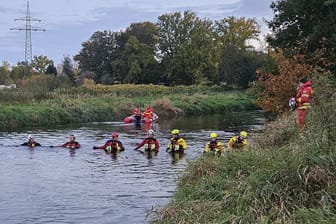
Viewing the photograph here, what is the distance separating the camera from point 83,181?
51.1ft

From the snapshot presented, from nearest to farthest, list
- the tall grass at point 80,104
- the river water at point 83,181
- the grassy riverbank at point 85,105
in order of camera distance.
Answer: the river water at point 83,181
the grassy riverbank at point 85,105
the tall grass at point 80,104

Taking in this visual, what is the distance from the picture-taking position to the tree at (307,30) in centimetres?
2412

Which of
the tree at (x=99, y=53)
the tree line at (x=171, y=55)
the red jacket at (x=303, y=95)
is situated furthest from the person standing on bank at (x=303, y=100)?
the tree at (x=99, y=53)

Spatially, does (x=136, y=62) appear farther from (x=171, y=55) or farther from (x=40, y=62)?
(x=40, y=62)

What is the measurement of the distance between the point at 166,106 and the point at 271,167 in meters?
35.8

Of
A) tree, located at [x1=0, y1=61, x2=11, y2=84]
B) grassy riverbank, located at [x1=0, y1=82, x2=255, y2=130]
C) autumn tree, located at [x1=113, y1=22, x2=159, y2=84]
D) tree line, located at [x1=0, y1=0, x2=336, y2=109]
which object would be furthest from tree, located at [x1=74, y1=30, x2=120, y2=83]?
grassy riverbank, located at [x1=0, y1=82, x2=255, y2=130]

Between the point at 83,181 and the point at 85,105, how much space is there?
79.3 ft

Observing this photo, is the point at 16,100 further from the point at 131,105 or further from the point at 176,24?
the point at 176,24

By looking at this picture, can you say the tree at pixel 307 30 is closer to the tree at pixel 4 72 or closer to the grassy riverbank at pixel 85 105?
the grassy riverbank at pixel 85 105

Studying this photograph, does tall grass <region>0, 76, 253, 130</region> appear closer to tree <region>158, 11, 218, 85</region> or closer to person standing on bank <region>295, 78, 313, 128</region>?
tree <region>158, 11, 218, 85</region>

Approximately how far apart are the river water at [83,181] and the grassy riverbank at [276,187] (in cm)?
185

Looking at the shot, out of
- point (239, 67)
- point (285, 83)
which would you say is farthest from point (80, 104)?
point (239, 67)

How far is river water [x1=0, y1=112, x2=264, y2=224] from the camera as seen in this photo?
1164cm

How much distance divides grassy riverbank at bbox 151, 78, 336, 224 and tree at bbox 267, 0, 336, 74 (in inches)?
586
